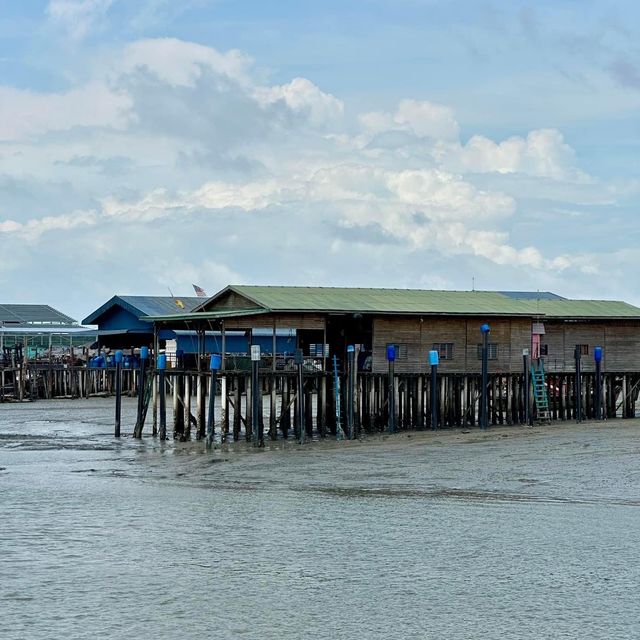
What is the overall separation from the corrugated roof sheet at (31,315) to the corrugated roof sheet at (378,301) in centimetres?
3834

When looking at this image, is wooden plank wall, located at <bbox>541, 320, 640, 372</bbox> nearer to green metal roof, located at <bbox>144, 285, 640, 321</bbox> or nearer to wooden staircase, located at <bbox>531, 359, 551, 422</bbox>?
green metal roof, located at <bbox>144, 285, 640, 321</bbox>

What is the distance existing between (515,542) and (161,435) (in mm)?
21609

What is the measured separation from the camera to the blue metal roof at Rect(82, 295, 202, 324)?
7188 centimetres

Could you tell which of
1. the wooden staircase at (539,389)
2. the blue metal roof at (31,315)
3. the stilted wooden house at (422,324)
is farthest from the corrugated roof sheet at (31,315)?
the wooden staircase at (539,389)

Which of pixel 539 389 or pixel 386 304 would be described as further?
pixel 539 389

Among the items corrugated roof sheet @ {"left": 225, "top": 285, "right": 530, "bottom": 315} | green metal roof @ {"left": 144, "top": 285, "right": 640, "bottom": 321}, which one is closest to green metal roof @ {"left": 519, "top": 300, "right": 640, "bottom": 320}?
green metal roof @ {"left": 144, "top": 285, "right": 640, "bottom": 321}

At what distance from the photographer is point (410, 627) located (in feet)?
50.4

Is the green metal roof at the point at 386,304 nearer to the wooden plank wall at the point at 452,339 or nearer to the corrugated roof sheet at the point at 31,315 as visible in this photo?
the wooden plank wall at the point at 452,339

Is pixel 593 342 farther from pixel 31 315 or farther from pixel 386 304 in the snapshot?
pixel 31 315

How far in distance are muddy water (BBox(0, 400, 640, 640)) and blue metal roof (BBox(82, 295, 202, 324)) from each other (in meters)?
36.3

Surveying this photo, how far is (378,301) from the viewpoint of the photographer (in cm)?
4247

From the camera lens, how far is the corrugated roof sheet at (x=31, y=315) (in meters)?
77.6

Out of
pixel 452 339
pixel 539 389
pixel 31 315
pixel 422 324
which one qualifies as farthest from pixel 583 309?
pixel 31 315

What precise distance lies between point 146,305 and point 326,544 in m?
53.5
